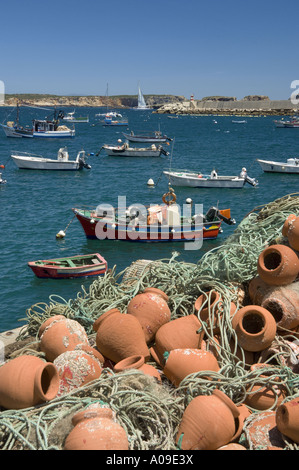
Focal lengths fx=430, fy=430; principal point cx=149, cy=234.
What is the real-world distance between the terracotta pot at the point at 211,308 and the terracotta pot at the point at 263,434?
112 cm

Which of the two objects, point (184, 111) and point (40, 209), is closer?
point (40, 209)

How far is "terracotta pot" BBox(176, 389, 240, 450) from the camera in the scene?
3.52 meters

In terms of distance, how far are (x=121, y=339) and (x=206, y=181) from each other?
2733cm

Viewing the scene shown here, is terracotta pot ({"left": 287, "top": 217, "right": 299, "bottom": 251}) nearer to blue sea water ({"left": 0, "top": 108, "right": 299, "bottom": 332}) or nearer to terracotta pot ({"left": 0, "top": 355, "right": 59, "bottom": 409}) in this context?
terracotta pot ({"left": 0, "top": 355, "right": 59, "bottom": 409})

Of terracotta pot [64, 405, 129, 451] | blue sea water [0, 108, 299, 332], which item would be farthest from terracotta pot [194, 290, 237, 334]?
blue sea water [0, 108, 299, 332]

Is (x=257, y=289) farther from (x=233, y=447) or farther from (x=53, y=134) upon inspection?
(x=53, y=134)

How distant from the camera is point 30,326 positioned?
20.9 feet

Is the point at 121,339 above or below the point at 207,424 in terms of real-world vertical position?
above

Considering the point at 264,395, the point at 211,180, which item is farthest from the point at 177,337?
the point at 211,180

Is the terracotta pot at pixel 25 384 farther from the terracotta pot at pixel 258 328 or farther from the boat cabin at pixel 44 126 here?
the boat cabin at pixel 44 126

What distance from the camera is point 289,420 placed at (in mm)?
3529

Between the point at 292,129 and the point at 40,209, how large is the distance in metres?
93.2
